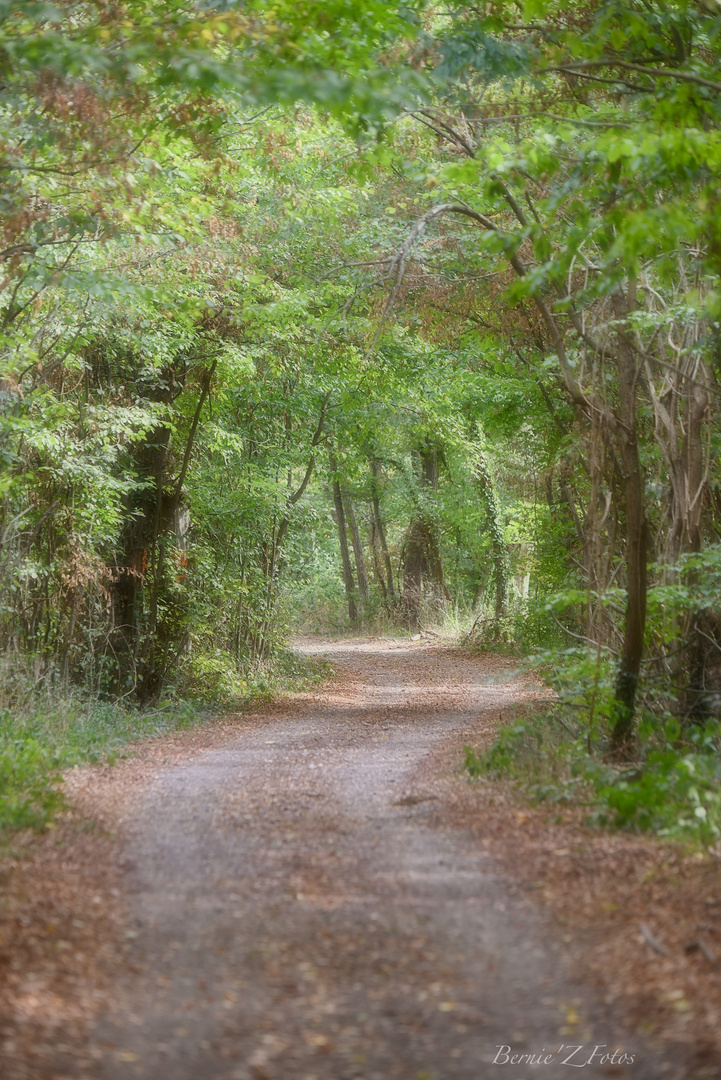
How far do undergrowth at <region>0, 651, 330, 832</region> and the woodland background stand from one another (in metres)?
0.06

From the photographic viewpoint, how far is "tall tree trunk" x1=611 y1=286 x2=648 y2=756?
8141 mm

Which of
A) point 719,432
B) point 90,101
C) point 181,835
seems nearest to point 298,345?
point 719,432

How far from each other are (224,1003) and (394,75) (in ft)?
18.1

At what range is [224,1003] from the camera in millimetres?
3986

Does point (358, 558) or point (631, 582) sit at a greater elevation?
point (358, 558)

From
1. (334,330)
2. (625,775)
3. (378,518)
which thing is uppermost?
(334,330)

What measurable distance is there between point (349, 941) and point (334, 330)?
42.1 ft

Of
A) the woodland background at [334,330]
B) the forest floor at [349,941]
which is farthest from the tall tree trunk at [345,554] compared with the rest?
the forest floor at [349,941]

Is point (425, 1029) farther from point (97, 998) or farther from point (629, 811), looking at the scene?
point (629, 811)

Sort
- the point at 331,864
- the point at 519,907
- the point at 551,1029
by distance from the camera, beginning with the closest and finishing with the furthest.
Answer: the point at 551,1029 → the point at 519,907 → the point at 331,864
